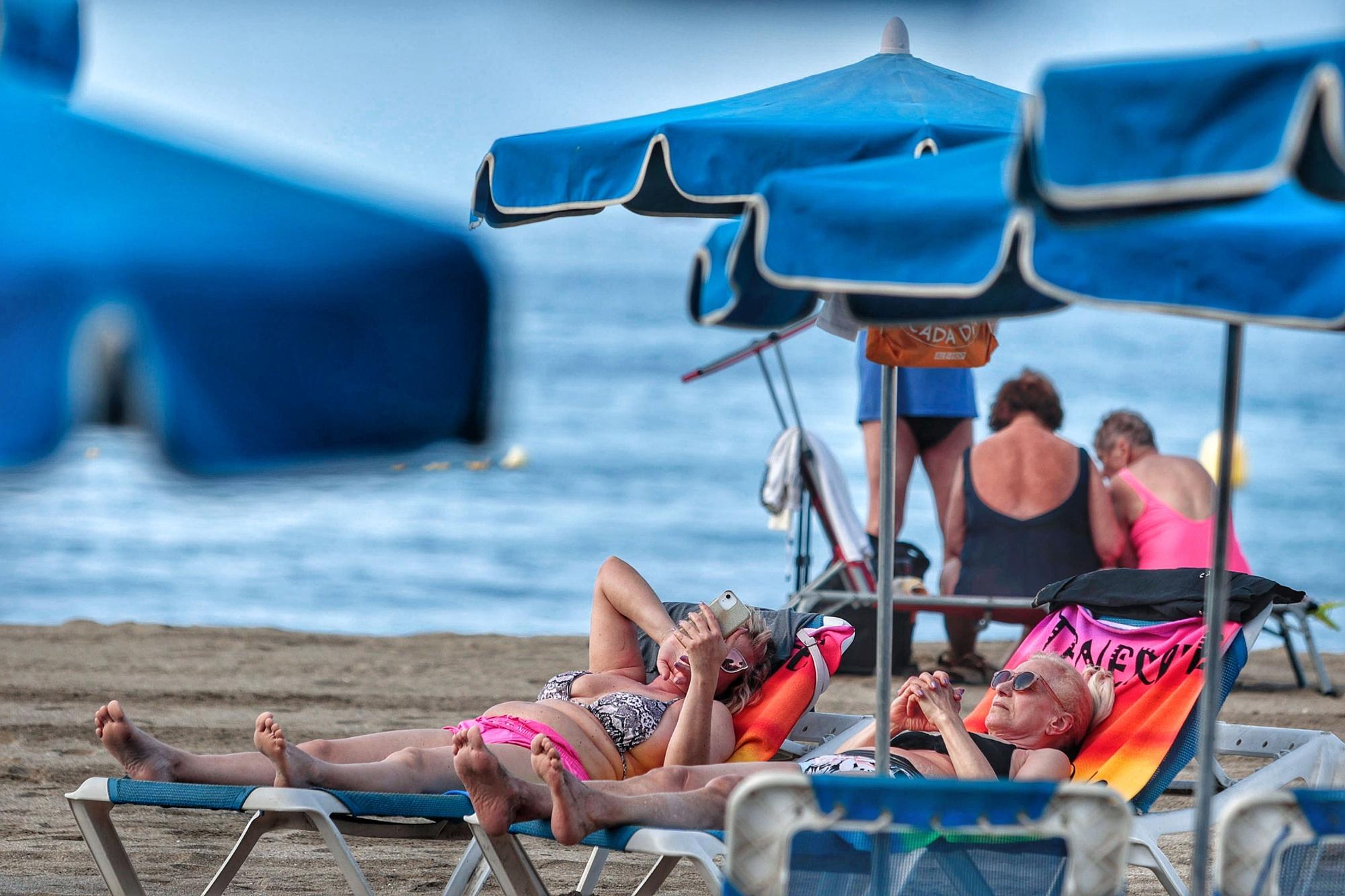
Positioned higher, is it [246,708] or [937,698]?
[937,698]

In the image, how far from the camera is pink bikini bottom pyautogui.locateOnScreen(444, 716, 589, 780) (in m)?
3.84

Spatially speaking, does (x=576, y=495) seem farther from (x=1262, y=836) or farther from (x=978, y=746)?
(x=1262, y=836)

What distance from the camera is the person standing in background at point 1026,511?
6484mm

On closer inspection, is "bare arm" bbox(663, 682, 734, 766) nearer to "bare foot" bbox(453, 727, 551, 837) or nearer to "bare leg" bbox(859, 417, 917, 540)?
"bare foot" bbox(453, 727, 551, 837)

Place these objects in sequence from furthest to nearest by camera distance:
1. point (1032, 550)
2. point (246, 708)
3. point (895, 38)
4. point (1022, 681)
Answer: point (1032, 550)
point (246, 708)
point (895, 38)
point (1022, 681)

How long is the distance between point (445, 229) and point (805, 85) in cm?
204

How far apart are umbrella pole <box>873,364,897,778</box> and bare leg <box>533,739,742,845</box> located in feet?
1.10

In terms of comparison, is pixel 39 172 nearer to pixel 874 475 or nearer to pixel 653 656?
pixel 653 656

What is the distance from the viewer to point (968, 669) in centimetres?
714

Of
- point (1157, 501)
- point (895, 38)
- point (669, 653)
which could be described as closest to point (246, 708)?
point (669, 653)

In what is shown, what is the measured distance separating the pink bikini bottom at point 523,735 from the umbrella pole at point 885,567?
84 centimetres

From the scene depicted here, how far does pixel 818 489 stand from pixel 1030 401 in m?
0.96

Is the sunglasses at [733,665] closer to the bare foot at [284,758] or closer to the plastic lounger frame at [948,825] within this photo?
the bare foot at [284,758]

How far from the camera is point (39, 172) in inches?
106
